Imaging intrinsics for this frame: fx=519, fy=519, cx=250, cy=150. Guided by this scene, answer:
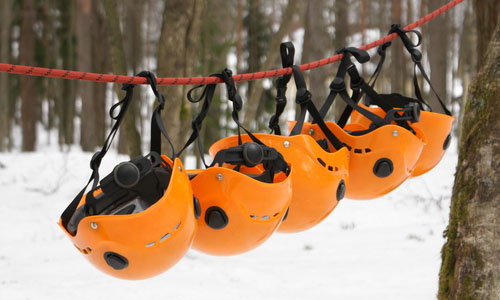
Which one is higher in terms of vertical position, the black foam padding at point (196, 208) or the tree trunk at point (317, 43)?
the tree trunk at point (317, 43)

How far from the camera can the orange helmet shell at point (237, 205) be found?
137cm

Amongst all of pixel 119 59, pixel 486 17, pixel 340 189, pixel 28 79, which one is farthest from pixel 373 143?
pixel 28 79

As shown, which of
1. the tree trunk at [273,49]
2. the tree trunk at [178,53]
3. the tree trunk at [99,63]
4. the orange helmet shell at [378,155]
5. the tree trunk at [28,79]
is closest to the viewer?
the orange helmet shell at [378,155]

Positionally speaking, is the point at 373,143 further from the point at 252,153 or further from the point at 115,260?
the point at 115,260

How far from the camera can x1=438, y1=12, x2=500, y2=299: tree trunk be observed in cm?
208

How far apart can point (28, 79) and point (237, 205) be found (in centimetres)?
1376

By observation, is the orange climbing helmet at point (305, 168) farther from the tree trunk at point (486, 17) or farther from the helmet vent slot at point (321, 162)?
the tree trunk at point (486, 17)

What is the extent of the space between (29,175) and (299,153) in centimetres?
844

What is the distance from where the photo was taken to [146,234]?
1.23 metres

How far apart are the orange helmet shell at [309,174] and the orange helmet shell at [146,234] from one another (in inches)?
13.8

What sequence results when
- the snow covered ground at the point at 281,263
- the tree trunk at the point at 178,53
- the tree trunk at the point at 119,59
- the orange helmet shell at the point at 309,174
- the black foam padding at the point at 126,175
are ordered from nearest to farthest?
the black foam padding at the point at 126,175 < the orange helmet shell at the point at 309,174 < the tree trunk at the point at 178,53 < the snow covered ground at the point at 281,263 < the tree trunk at the point at 119,59

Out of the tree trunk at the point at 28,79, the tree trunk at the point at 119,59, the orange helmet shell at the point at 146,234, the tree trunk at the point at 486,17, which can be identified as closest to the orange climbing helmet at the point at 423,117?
the orange helmet shell at the point at 146,234

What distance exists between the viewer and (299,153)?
1.53 meters

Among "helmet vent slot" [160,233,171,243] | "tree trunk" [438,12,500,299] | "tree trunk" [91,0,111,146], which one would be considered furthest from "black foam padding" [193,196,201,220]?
"tree trunk" [91,0,111,146]
